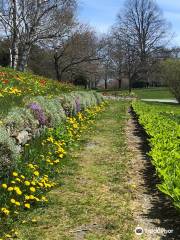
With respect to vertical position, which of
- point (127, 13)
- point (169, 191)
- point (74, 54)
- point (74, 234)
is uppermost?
point (127, 13)

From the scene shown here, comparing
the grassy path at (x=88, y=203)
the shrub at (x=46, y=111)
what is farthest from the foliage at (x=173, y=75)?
the grassy path at (x=88, y=203)

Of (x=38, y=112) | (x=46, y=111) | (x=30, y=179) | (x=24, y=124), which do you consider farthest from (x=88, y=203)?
(x=46, y=111)

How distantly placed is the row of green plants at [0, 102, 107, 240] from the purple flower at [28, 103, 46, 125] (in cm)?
25

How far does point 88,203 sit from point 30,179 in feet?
2.65

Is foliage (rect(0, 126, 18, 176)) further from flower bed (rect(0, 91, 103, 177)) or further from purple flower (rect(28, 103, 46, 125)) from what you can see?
purple flower (rect(28, 103, 46, 125))

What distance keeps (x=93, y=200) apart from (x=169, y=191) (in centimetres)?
103

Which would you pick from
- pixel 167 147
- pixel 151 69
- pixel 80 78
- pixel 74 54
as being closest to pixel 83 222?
pixel 167 147

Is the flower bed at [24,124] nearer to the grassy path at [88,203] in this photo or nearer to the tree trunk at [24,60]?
the grassy path at [88,203]

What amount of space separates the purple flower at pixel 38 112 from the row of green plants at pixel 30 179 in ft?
0.81

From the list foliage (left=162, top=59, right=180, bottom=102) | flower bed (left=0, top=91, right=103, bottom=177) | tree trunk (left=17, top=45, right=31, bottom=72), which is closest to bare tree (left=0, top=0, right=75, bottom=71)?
tree trunk (left=17, top=45, right=31, bottom=72)

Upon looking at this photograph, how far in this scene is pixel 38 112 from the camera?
7.60 m

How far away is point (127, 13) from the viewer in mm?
63969

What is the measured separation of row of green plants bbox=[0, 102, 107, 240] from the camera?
4610 mm

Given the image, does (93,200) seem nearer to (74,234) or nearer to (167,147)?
(74,234)
